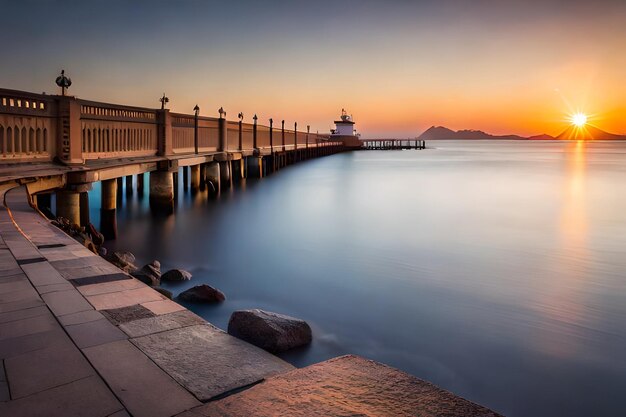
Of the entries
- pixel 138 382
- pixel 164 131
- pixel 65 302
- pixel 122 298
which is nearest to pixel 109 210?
pixel 164 131

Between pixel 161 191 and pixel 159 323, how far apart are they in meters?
15.6

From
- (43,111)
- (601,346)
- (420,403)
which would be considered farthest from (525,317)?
(43,111)

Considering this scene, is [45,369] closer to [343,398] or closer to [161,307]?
[161,307]

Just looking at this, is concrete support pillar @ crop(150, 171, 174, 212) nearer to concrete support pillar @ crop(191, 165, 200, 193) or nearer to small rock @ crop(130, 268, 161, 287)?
concrete support pillar @ crop(191, 165, 200, 193)

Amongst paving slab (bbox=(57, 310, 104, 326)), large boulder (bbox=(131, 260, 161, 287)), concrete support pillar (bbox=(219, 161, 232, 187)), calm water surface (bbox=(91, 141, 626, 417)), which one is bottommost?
calm water surface (bbox=(91, 141, 626, 417))

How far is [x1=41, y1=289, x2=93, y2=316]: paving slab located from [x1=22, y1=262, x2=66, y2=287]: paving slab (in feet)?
→ 1.32

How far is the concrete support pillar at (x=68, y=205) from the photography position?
1103cm

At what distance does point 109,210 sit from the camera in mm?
13875

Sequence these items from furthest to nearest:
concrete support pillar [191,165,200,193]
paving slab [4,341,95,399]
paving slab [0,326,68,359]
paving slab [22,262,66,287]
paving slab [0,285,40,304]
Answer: concrete support pillar [191,165,200,193] < paving slab [22,262,66,287] < paving slab [0,285,40,304] < paving slab [0,326,68,359] < paving slab [4,341,95,399]

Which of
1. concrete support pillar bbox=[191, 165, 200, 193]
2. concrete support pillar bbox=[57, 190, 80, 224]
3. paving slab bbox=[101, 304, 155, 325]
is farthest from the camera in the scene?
concrete support pillar bbox=[191, 165, 200, 193]

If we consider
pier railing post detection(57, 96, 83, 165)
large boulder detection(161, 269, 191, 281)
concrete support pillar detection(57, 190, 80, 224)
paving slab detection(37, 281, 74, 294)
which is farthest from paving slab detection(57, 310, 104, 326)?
pier railing post detection(57, 96, 83, 165)

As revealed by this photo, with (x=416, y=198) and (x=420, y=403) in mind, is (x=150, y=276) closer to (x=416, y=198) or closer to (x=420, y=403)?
(x=420, y=403)

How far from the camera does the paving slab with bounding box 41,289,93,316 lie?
399 cm

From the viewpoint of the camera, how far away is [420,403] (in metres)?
2.86
